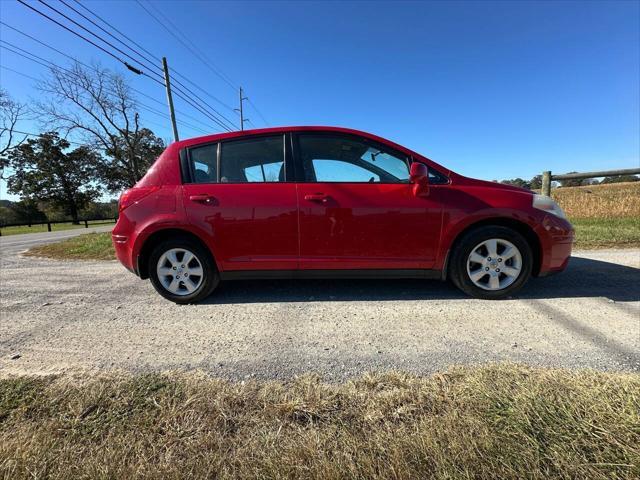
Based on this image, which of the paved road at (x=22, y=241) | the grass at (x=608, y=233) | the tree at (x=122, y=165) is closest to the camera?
the grass at (x=608, y=233)

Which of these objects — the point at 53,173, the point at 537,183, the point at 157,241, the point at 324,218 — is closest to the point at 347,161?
the point at 324,218

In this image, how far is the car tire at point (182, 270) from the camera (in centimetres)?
315

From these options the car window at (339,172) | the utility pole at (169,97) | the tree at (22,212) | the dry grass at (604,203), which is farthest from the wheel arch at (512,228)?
the tree at (22,212)

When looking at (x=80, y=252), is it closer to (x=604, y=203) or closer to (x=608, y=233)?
(x=608, y=233)

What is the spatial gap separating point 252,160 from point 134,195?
1.25 metres

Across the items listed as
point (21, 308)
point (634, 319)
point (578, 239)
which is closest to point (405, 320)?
point (634, 319)

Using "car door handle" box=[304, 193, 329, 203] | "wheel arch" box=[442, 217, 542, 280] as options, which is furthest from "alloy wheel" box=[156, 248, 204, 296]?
"wheel arch" box=[442, 217, 542, 280]

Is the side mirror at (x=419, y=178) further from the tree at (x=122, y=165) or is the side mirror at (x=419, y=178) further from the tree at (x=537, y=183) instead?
the tree at (x=122, y=165)

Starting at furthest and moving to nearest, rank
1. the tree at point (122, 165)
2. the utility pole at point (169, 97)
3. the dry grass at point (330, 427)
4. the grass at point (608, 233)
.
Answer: the tree at point (122, 165)
the utility pole at point (169, 97)
the grass at point (608, 233)
the dry grass at point (330, 427)

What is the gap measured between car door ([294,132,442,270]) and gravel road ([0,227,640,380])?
444 millimetres

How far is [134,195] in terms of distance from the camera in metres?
3.16

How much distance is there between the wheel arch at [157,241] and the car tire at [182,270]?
0.04 meters

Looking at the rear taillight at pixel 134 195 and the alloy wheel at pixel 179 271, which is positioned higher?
the rear taillight at pixel 134 195

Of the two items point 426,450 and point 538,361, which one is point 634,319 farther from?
point 426,450
